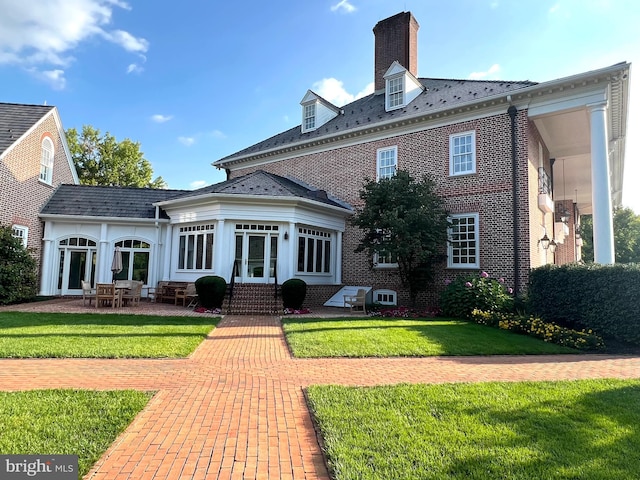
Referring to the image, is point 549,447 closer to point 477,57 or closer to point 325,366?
point 325,366

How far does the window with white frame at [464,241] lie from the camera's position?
14.5m

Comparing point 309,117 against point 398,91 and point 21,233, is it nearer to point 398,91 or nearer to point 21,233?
point 398,91

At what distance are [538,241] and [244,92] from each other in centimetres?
1275

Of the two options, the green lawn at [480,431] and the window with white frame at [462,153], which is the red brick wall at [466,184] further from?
the green lawn at [480,431]

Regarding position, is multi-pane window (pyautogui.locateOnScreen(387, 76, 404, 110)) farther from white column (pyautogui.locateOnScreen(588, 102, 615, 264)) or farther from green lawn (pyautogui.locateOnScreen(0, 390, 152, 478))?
green lawn (pyautogui.locateOnScreen(0, 390, 152, 478))

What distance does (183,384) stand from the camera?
5445mm

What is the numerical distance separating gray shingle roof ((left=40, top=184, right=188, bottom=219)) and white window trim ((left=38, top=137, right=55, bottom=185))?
770 millimetres

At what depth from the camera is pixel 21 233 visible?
51.9 feet

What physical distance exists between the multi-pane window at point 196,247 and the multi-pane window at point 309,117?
8221mm

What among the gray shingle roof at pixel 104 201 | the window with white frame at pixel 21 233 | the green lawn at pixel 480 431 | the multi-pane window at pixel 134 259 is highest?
the gray shingle roof at pixel 104 201

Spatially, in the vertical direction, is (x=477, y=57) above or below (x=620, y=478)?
above

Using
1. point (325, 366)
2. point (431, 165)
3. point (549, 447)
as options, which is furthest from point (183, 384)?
point (431, 165)

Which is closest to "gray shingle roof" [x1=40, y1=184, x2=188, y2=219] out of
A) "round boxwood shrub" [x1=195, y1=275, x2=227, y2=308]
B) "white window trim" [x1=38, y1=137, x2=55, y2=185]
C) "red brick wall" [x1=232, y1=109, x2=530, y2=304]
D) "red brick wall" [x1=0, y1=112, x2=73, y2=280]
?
"red brick wall" [x1=0, y1=112, x2=73, y2=280]

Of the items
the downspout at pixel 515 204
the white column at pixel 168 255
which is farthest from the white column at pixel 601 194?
the white column at pixel 168 255
